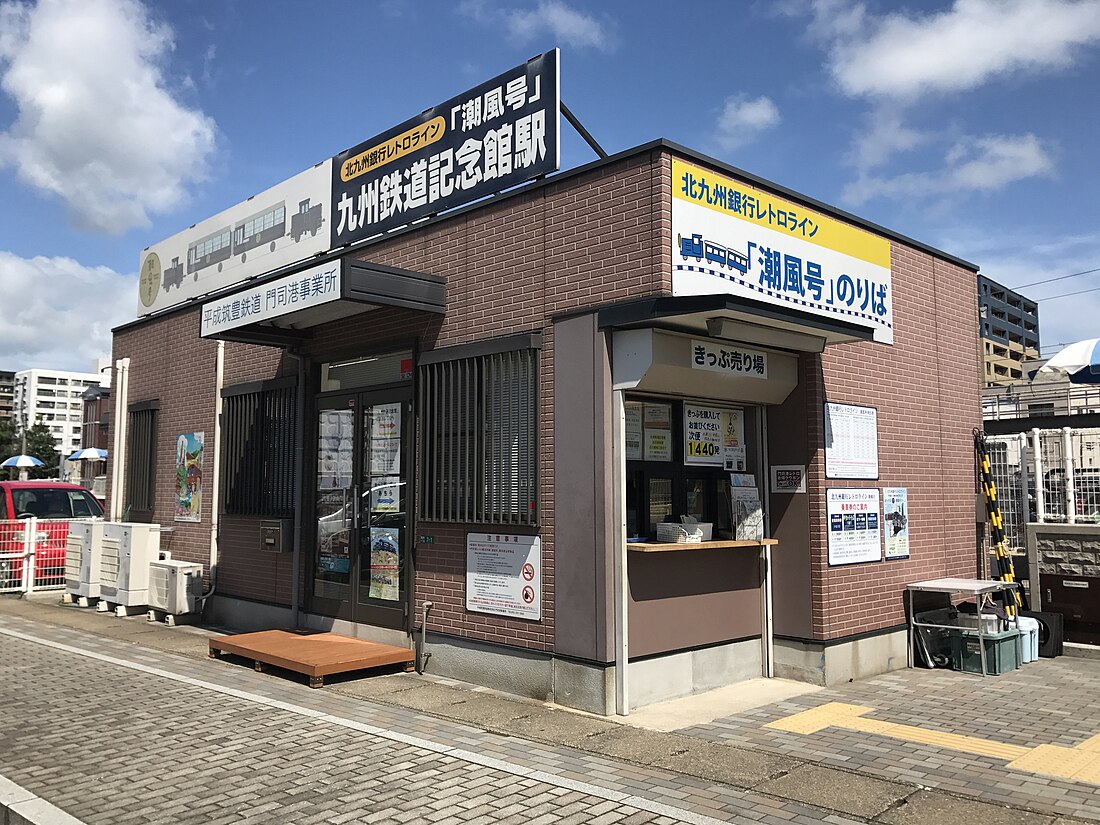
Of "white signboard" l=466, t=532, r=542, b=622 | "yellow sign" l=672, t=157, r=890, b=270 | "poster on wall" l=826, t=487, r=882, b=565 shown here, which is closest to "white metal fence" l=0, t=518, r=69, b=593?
"white signboard" l=466, t=532, r=542, b=622

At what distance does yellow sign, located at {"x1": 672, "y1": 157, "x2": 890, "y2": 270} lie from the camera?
7.66 m

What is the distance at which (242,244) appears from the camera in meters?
14.1

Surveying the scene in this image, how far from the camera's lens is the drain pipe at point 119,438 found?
1494 cm

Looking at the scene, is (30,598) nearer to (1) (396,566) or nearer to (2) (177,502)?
(2) (177,502)

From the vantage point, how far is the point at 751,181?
8.27 meters

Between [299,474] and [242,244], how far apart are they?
4932 mm

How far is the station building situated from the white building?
164 meters

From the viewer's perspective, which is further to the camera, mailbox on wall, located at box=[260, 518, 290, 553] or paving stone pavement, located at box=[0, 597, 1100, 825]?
mailbox on wall, located at box=[260, 518, 290, 553]

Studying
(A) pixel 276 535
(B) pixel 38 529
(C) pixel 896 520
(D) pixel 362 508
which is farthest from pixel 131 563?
(C) pixel 896 520

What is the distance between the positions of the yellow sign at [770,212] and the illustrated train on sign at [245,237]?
6375 millimetres

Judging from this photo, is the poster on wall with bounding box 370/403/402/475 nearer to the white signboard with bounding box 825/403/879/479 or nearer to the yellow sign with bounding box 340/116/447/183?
the yellow sign with bounding box 340/116/447/183

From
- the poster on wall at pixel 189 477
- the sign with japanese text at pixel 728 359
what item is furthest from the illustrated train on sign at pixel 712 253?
the poster on wall at pixel 189 477

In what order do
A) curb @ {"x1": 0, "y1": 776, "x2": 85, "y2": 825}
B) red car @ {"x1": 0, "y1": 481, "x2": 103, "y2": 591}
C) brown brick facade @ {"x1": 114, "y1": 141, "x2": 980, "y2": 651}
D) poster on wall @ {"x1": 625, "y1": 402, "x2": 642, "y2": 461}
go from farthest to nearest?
red car @ {"x1": 0, "y1": 481, "x2": 103, "y2": 591}, poster on wall @ {"x1": 625, "y1": 402, "x2": 642, "y2": 461}, brown brick facade @ {"x1": 114, "y1": 141, "x2": 980, "y2": 651}, curb @ {"x1": 0, "y1": 776, "x2": 85, "y2": 825}

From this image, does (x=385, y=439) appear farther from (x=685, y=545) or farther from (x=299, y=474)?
(x=685, y=545)
